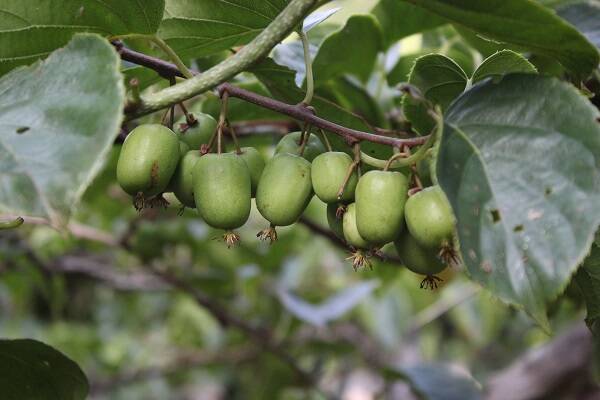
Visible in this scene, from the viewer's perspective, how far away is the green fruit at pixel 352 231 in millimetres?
755

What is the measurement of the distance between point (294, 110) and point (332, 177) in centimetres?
10

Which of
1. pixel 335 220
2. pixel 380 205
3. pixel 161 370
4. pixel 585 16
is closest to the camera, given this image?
pixel 380 205

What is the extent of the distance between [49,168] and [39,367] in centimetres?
50

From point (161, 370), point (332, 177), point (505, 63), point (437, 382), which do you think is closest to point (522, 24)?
point (505, 63)

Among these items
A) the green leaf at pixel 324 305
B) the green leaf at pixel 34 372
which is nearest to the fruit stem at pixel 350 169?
the green leaf at pixel 34 372

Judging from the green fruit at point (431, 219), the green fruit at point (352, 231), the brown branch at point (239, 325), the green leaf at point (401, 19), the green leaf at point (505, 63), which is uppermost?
the green leaf at point (505, 63)

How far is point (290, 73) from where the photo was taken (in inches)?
36.8

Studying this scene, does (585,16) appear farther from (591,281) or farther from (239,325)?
(239,325)

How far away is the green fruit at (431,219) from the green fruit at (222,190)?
0.18 m

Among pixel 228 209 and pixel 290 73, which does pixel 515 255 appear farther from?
pixel 290 73

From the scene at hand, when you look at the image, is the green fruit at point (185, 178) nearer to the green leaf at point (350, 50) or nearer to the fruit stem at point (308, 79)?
the fruit stem at point (308, 79)

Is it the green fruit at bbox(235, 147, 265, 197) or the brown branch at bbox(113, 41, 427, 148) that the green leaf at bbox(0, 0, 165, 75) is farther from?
the green fruit at bbox(235, 147, 265, 197)

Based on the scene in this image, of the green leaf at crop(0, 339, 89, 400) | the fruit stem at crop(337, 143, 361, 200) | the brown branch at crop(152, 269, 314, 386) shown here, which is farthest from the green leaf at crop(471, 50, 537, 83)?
the brown branch at crop(152, 269, 314, 386)

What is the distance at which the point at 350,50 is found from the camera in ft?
4.18
